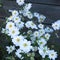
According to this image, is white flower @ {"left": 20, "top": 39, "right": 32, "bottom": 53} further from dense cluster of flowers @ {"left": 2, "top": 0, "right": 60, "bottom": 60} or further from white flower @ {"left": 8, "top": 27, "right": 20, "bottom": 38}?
white flower @ {"left": 8, "top": 27, "right": 20, "bottom": 38}

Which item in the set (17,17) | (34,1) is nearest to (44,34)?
(17,17)

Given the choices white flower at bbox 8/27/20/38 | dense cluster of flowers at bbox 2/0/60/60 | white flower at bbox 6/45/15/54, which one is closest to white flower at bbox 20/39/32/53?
dense cluster of flowers at bbox 2/0/60/60

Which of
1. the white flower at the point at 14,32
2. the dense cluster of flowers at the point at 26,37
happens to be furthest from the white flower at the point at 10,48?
the white flower at the point at 14,32

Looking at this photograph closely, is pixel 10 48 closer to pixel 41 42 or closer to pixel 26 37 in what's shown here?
pixel 26 37

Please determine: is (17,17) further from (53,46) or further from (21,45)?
(53,46)

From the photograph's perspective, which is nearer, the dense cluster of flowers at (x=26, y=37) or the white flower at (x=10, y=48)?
the dense cluster of flowers at (x=26, y=37)

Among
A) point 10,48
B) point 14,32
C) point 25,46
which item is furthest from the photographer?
point 10,48

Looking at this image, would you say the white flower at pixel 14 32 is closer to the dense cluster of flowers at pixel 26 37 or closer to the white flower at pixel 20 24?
the dense cluster of flowers at pixel 26 37

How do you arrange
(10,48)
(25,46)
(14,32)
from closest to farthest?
(25,46), (14,32), (10,48)

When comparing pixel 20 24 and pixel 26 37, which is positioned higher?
pixel 20 24

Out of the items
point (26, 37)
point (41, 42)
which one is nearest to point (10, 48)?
point (26, 37)

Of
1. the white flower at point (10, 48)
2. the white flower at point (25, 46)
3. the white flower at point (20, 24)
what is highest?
the white flower at point (20, 24)
